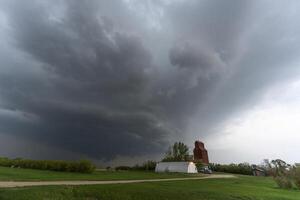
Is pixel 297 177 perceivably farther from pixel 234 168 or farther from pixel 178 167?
pixel 234 168

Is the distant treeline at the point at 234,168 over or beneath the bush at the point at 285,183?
over

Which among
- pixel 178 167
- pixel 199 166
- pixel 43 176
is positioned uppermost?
pixel 199 166

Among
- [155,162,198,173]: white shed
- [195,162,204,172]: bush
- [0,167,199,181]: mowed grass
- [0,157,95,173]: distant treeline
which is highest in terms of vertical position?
[195,162,204,172]: bush

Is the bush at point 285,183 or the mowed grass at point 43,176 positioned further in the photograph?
the bush at point 285,183

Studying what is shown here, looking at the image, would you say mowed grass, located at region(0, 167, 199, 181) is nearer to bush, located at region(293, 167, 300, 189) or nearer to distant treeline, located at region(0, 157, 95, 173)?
distant treeline, located at region(0, 157, 95, 173)

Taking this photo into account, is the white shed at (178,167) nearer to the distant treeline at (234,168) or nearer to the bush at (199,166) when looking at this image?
the bush at (199,166)

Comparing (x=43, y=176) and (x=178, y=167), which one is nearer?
(x=43, y=176)

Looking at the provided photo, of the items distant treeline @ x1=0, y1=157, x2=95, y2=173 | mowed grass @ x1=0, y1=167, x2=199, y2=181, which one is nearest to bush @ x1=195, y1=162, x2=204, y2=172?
distant treeline @ x1=0, y1=157, x2=95, y2=173

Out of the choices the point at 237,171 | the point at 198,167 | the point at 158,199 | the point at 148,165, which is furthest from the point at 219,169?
the point at 158,199

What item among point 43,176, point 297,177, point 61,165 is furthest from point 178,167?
point 43,176

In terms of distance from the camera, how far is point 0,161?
59.7 meters

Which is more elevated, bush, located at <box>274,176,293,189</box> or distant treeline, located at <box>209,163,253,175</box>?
distant treeline, located at <box>209,163,253,175</box>

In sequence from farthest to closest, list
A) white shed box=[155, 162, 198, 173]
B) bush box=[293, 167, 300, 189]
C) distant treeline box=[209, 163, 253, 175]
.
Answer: distant treeline box=[209, 163, 253, 175], white shed box=[155, 162, 198, 173], bush box=[293, 167, 300, 189]

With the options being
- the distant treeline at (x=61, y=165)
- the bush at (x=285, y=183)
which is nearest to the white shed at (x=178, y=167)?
the distant treeline at (x=61, y=165)
